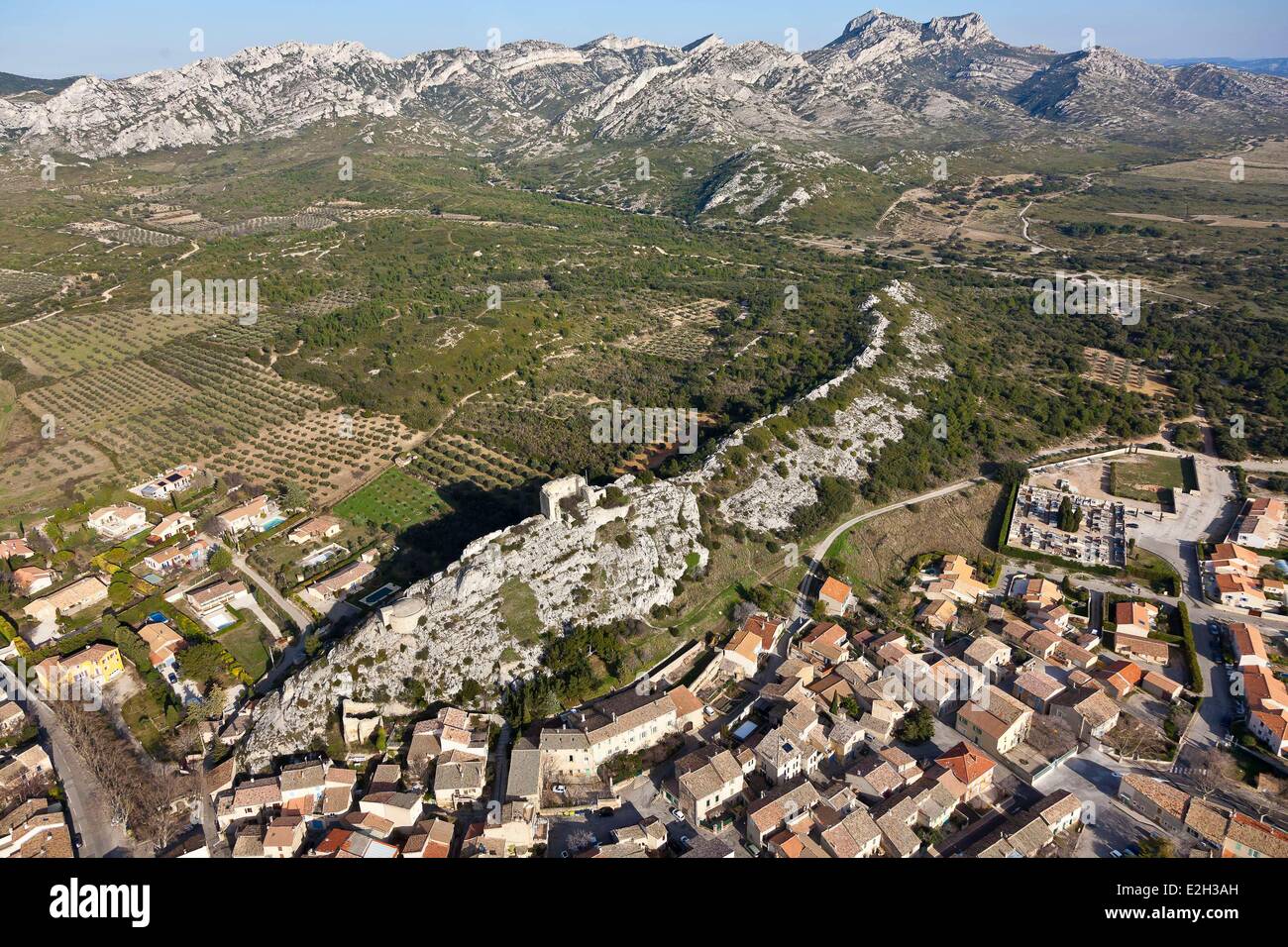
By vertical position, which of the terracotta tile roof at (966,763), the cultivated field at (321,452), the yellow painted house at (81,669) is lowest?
the terracotta tile roof at (966,763)

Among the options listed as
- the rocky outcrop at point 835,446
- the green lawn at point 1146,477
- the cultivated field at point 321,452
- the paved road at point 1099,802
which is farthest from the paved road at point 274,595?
the green lawn at point 1146,477

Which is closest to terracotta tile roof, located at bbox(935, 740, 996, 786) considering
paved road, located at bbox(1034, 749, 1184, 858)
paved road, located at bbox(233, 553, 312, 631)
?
paved road, located at bbox(1034, 749, 1184, 858)

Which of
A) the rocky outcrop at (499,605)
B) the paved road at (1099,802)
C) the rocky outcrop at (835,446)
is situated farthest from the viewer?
the rocky outcrop at (835,446)

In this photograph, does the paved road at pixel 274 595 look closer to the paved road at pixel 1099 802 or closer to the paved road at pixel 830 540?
the paved road at pixel 830 540

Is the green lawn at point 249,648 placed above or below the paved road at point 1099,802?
above

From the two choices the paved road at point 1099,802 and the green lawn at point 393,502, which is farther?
the green lawn at point 393,502

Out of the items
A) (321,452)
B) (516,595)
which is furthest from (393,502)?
(516,595)

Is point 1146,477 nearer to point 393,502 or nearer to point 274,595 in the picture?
point 393,502

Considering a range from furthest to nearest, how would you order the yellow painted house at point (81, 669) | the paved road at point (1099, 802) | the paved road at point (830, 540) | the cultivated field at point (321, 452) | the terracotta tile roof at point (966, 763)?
the cultivated field at point (321, 452), the paved road at point (830, 540), the yellow painted house at point (81, 669), the terracotta tile roof at point (966, 763), the paved road at point (1099, 802)

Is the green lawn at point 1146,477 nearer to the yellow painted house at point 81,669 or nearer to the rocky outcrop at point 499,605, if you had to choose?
the rocky outcrop at point 499,605
